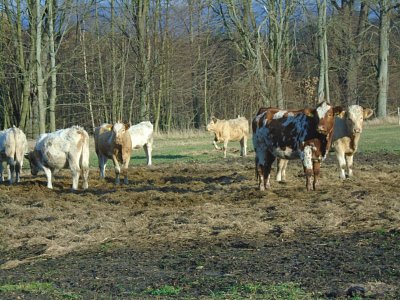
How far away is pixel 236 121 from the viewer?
27719mm

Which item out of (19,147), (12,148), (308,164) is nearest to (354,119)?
(308,164)

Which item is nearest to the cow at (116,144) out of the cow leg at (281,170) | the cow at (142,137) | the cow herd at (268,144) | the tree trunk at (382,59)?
the cow herd at (268,144)

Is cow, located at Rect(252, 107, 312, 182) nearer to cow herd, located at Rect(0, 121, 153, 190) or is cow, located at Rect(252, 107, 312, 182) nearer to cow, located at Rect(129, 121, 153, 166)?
cow herd, located at Rect(0, 121, 153, 190)

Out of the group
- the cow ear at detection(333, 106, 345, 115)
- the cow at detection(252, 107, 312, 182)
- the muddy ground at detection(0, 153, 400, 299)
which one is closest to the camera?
the muddy ground at detection(0, 153, 400, 299)

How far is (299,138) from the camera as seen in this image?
46.5ft

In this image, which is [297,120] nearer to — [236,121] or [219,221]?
[219,221]

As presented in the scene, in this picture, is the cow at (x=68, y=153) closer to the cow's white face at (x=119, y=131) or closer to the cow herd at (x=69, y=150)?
the cow herd at (x=69, y=150)

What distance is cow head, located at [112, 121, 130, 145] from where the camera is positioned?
18781 mm

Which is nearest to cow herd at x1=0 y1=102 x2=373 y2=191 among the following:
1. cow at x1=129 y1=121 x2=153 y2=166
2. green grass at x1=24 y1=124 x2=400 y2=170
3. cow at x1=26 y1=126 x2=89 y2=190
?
cow at x1=26 y1=126 x2=89 y2=190

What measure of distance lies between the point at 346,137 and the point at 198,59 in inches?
1398

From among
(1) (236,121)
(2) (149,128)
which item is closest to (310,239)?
(2) (149,128)

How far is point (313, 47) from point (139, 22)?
1525 centimetres

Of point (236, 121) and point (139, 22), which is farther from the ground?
point (139, 22)

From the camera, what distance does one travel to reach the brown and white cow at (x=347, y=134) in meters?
16.4
